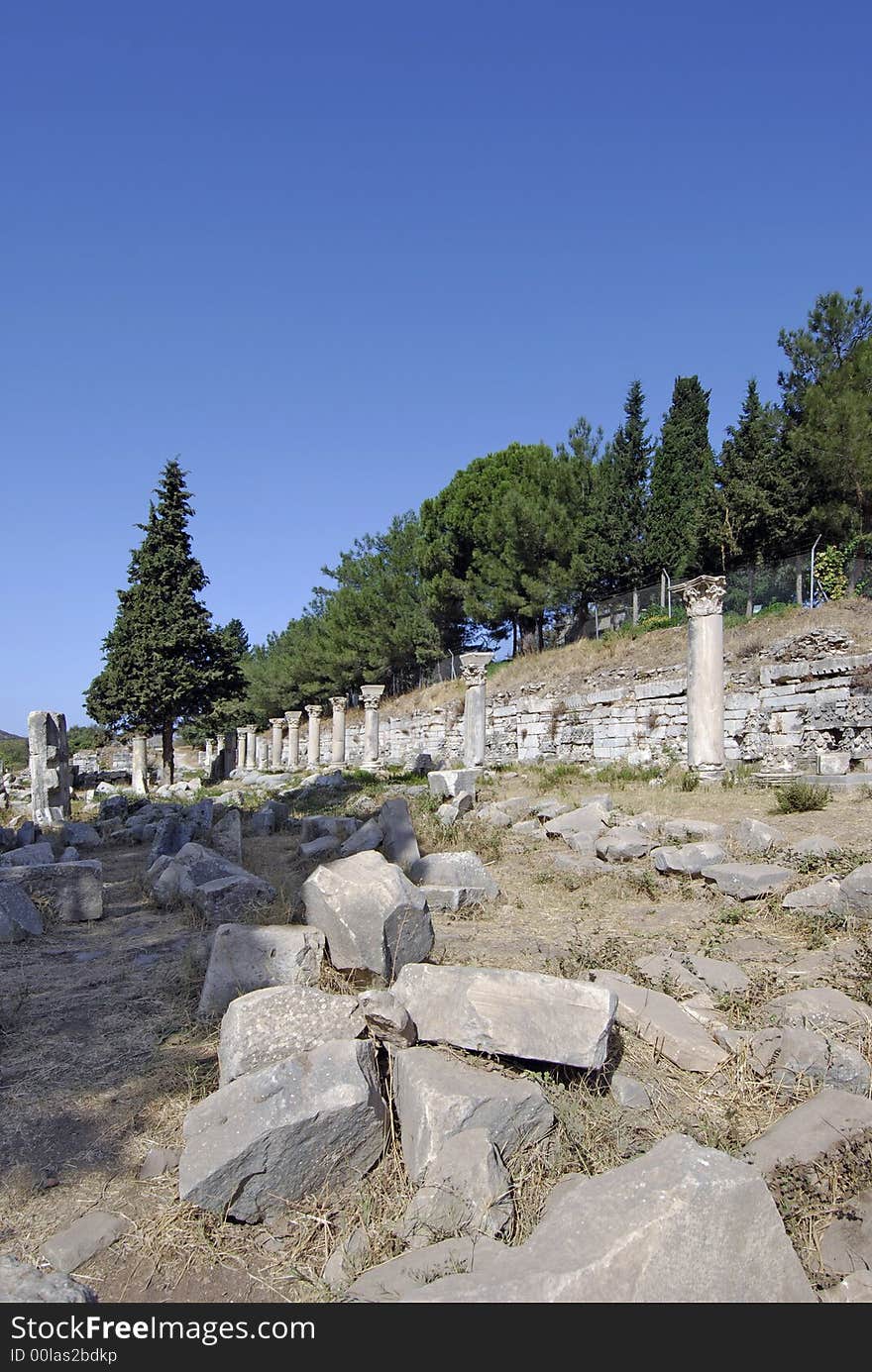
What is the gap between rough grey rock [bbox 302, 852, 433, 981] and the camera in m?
4.22

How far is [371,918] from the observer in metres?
4.24

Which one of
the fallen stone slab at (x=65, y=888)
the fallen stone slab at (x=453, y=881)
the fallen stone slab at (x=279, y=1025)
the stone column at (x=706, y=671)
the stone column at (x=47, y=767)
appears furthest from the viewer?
the stone column at (x=47, y=767)

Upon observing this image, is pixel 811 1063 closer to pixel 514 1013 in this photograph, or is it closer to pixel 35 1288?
pixel 514 1013

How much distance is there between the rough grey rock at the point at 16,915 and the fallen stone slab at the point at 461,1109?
13.5ft

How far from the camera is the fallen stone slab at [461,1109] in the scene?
9.41ft

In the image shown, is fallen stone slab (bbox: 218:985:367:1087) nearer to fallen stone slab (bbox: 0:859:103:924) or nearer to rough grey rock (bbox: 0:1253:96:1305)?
rough grey rock (bbox: 0:1253:96:1305)

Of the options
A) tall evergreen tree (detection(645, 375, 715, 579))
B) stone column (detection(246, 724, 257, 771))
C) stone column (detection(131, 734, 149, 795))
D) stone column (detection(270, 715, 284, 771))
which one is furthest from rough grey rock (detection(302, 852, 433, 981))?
stone column (detection(246, 724, 257, 771))

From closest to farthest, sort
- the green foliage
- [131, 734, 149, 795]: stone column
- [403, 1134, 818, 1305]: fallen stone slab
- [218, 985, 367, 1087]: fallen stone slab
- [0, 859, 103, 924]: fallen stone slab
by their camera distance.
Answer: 1. [403, 1134, 818, 1305]: fallen stone slab
2. [218, 985, 367, 1087]: fallen stone slab
3. [0, 859, 103, 924]: fallen stone slab
4. the green foliage
5. [131, 734, 149, 795]: stone column

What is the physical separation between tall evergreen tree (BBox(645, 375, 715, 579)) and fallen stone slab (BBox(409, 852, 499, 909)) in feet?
88.1

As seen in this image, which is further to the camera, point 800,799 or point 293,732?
point 293,732

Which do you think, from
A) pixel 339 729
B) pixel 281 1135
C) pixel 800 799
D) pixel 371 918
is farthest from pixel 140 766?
pixel 281 1135

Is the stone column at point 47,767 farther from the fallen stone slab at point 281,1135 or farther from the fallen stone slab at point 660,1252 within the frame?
the fallen stone slab at point 660,1252

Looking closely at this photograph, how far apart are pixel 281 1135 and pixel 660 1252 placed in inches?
54.3

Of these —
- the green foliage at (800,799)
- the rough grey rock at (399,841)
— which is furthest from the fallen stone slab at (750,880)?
the green foliage at (800,799)
